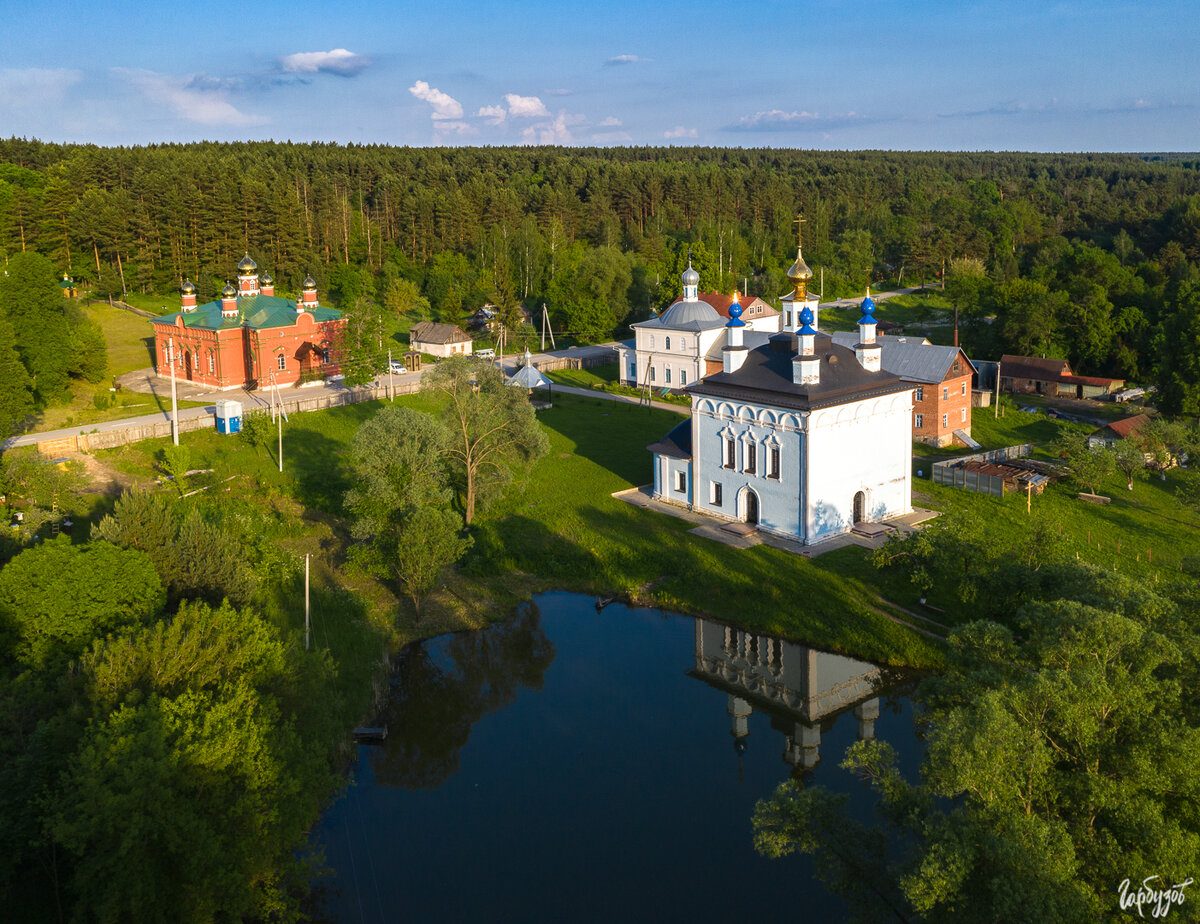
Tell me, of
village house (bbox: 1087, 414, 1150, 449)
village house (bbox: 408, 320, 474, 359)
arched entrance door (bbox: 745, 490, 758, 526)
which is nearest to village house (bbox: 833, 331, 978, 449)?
village house (bbox: 1087, 414, 1150, 449)

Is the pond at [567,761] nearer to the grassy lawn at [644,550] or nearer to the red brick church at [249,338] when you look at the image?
the grassy lawn at [644,550]

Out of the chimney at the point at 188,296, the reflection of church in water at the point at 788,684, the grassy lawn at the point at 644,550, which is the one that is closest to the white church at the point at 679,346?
Answer: the grassy lawn at the point at 644,550

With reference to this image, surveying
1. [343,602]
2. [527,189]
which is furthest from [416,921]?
[527,189]

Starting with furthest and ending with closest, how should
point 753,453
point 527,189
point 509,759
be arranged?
point 527,189 < point 753,453 < point 509,759

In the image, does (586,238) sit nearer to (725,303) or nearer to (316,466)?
(725,303)

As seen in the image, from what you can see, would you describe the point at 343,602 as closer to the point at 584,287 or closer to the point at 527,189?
the point at 584,287

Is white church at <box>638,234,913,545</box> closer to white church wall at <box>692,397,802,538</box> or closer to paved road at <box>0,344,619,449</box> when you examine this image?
white church wall at <box>692,397,802,538</box>

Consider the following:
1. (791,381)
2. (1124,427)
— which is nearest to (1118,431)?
(1124,427)

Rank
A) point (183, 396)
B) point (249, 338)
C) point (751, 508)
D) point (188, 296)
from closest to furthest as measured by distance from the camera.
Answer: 1. point (751, 508)
2. point (183, 396)
3. point (249, 338)
4. point (188, 296)
